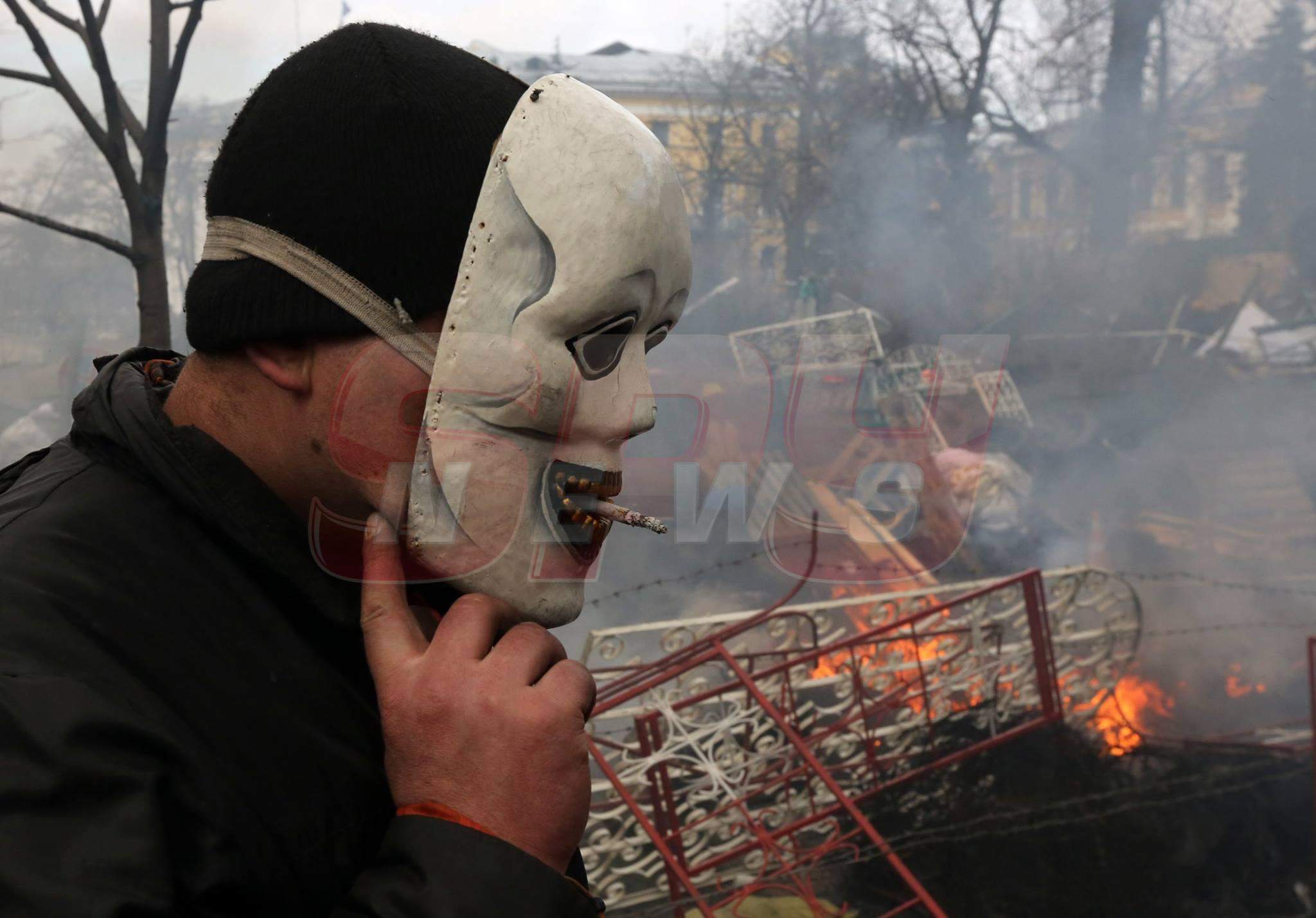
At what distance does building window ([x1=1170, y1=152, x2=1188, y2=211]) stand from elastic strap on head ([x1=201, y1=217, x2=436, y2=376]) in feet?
84.2

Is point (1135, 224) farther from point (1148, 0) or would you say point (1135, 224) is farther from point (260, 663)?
point (260, 663)

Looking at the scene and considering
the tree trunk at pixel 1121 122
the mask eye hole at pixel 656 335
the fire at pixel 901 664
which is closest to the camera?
the mask eye hole at pixel 656 335

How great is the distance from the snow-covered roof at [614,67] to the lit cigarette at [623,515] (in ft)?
66.2

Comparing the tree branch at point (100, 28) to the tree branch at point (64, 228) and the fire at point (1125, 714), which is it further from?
the fire at point (1125, 714)

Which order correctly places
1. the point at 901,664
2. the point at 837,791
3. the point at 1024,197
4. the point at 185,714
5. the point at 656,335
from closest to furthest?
the point at 185,714 → the point at 656,335 → the point at 837,791 → the point at 901,664 → the point at 1024,197

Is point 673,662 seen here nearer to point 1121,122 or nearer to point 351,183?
point 351,183

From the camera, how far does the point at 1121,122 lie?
2142cm

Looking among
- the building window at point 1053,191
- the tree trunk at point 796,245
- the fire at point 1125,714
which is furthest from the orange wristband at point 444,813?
the building window at point 1053,191

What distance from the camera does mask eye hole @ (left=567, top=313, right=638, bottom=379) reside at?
1.15 meters

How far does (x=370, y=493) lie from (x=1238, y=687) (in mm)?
9563

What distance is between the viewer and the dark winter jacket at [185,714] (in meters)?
0.77

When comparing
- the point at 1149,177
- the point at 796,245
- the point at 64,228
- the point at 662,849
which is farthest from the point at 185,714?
the point at 1149,177

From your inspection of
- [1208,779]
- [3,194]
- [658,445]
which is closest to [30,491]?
[1208,779]

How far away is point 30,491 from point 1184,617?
37.2 feet
